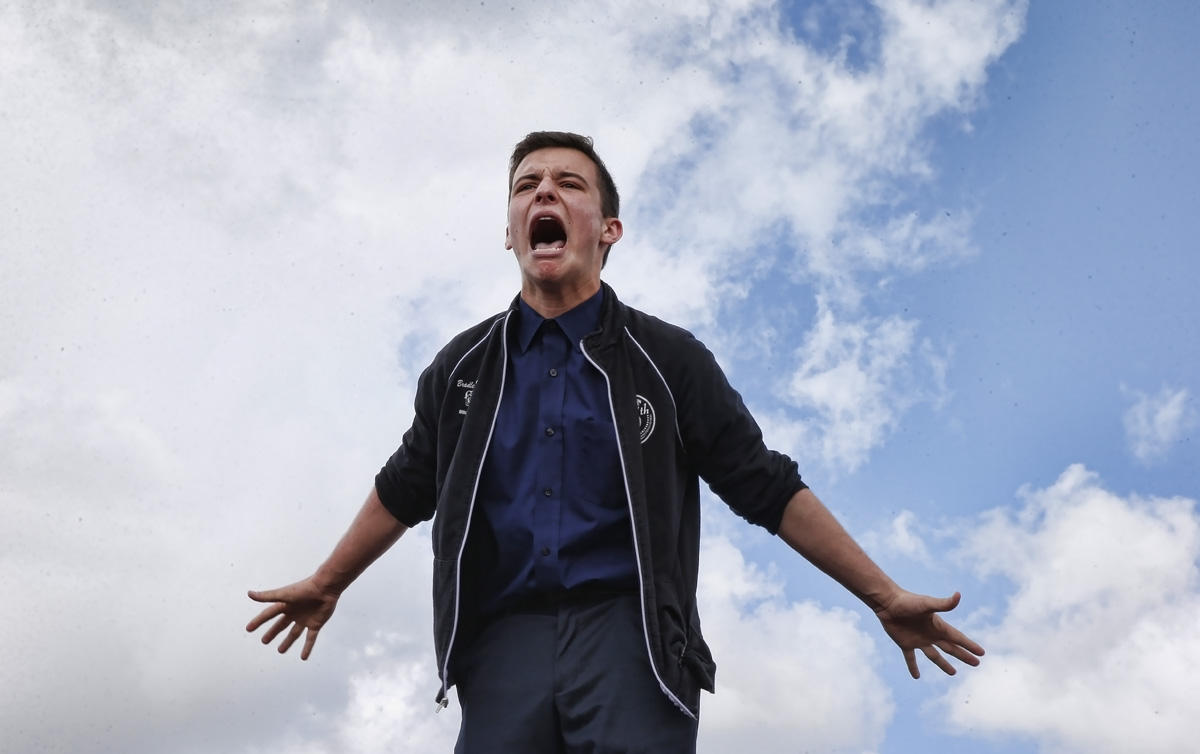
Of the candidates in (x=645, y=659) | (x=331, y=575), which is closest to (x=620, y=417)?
(x=645, y=659)

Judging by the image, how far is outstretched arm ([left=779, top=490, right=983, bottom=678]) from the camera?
189 inches

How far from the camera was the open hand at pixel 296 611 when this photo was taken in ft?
17.4

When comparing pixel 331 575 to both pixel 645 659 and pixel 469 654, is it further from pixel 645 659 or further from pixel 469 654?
pixel 645 659

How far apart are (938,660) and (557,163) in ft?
9.60

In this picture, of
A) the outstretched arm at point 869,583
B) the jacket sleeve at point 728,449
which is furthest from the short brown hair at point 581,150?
the outstretched arm at point 869,583

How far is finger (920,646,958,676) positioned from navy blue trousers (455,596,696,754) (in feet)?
4.07

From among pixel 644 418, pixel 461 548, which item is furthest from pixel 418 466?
pixel 644 418

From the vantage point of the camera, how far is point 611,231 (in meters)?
5.50

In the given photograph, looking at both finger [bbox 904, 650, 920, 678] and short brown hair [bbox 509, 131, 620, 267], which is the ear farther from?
finger [bbox 904, 650, 920, 678]

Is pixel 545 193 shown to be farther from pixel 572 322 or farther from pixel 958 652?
pixel 958 652

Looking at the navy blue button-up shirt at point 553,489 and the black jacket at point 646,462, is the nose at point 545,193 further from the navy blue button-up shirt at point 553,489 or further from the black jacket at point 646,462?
the navy blue button-up shirt at point 553,489

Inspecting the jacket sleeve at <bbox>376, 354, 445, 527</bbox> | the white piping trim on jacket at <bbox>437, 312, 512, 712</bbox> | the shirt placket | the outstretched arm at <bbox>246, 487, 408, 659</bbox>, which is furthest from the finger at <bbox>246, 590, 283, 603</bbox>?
the shirt placket

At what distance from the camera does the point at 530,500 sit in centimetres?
442

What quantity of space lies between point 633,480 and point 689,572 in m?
0.52
